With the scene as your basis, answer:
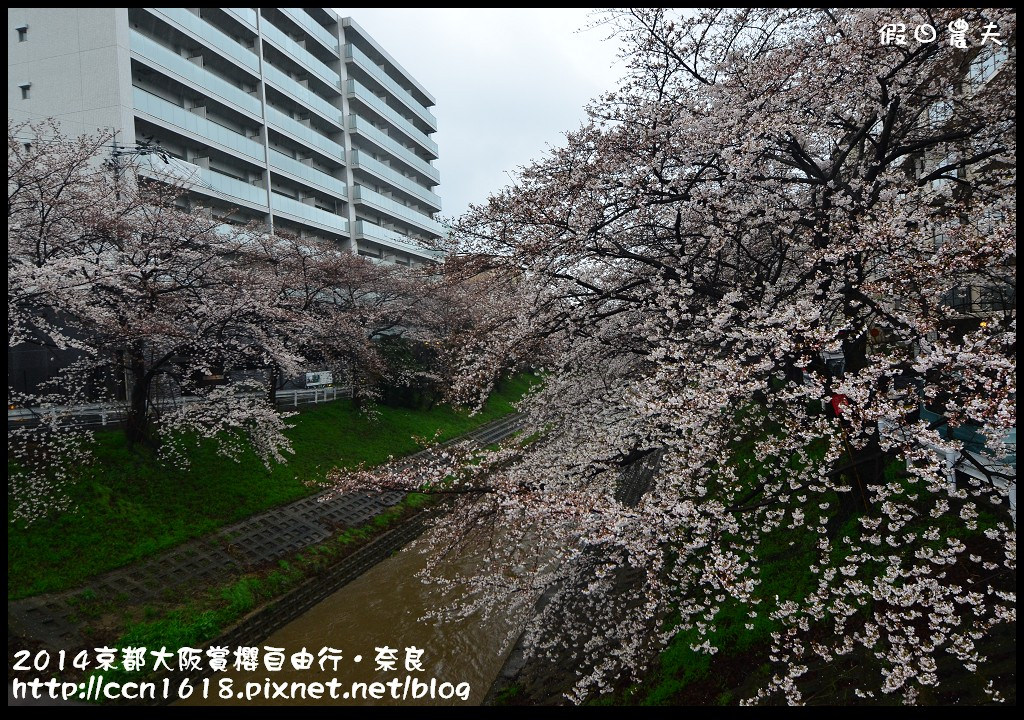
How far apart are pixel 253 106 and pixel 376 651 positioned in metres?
26.8

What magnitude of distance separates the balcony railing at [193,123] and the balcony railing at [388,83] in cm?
1318

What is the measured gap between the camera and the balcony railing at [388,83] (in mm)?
37312

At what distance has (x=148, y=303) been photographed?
1332 centimetres

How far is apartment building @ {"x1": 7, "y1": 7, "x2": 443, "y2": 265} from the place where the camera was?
69.0 ft

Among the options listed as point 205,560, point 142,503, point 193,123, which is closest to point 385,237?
point 193,123

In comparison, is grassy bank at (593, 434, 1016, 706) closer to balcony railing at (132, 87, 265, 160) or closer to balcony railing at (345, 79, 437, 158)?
balcony railing at (132, 87, 265, 160)

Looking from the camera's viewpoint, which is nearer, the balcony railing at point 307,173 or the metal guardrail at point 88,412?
the metal guardrail at point 88,412

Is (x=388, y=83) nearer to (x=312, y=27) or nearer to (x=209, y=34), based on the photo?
(x=312, y=27)

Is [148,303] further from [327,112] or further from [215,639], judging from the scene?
[327,112]

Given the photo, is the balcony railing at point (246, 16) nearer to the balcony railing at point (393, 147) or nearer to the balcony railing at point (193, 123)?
the balcony railing at point (193, 123)

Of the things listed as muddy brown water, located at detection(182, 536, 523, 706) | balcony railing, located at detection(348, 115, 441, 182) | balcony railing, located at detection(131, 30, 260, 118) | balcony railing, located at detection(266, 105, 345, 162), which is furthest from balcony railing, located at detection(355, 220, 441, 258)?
muddy brown water, located at detection(182, 536, 523, 706)

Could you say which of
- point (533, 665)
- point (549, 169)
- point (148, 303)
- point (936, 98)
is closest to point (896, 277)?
point (936, 98)

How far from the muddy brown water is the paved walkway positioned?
1.88 metres

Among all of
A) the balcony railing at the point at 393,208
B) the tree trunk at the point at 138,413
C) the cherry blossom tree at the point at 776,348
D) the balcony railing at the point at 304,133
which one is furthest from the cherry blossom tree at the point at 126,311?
the balcony railing at the point at 393,208
